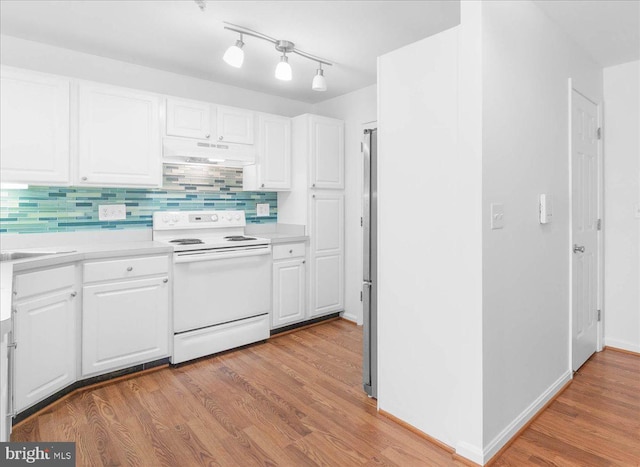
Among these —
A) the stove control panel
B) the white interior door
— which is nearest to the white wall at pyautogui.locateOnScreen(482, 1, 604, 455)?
the white interior door

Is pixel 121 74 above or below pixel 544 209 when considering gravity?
above

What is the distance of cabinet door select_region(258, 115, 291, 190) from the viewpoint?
3.78 m

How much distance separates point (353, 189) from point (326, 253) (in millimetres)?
751

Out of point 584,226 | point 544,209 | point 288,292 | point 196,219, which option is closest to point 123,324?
point 196,219

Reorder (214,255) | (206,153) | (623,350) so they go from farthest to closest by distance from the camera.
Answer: (206,153) < (623,350) < (214,255)

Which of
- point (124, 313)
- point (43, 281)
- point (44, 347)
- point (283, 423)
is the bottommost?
point (283, 423)

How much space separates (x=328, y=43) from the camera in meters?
2.85

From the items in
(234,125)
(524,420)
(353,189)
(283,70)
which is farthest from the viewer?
(353,189)

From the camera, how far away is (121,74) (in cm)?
319

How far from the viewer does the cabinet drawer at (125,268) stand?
2.57m

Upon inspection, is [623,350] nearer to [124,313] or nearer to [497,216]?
[497,216]

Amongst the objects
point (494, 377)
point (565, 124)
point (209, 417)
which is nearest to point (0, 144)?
point (209, 417)

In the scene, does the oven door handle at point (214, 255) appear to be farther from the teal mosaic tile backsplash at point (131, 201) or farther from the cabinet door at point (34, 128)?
the cabinet door at point (34, 128)

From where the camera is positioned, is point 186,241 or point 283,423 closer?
point 283,423
